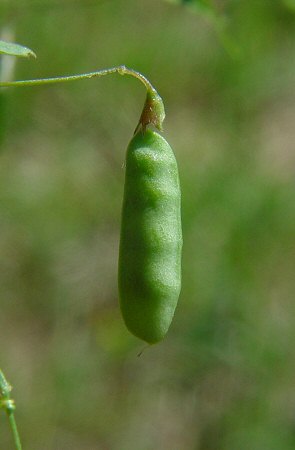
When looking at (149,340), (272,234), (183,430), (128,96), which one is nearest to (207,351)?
(183,430)

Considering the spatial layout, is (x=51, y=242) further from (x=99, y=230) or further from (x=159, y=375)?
(x=159, y=375)

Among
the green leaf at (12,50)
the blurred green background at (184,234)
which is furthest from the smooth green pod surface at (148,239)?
the blurred green background at (184,234)

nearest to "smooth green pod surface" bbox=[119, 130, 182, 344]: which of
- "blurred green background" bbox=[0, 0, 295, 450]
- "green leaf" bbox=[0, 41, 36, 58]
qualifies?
"green leaf" bbox=[0, 41, 36, 58]

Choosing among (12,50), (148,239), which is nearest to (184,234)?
(148,239)

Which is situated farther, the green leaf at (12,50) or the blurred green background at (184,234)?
the blurred green background at (184,234)

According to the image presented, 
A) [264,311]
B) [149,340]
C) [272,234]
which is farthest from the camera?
[272,234]

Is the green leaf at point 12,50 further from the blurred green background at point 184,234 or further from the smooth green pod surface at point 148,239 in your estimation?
the blurred green background at point 184,234

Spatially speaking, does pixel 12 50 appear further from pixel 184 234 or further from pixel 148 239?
pixel 184 234
